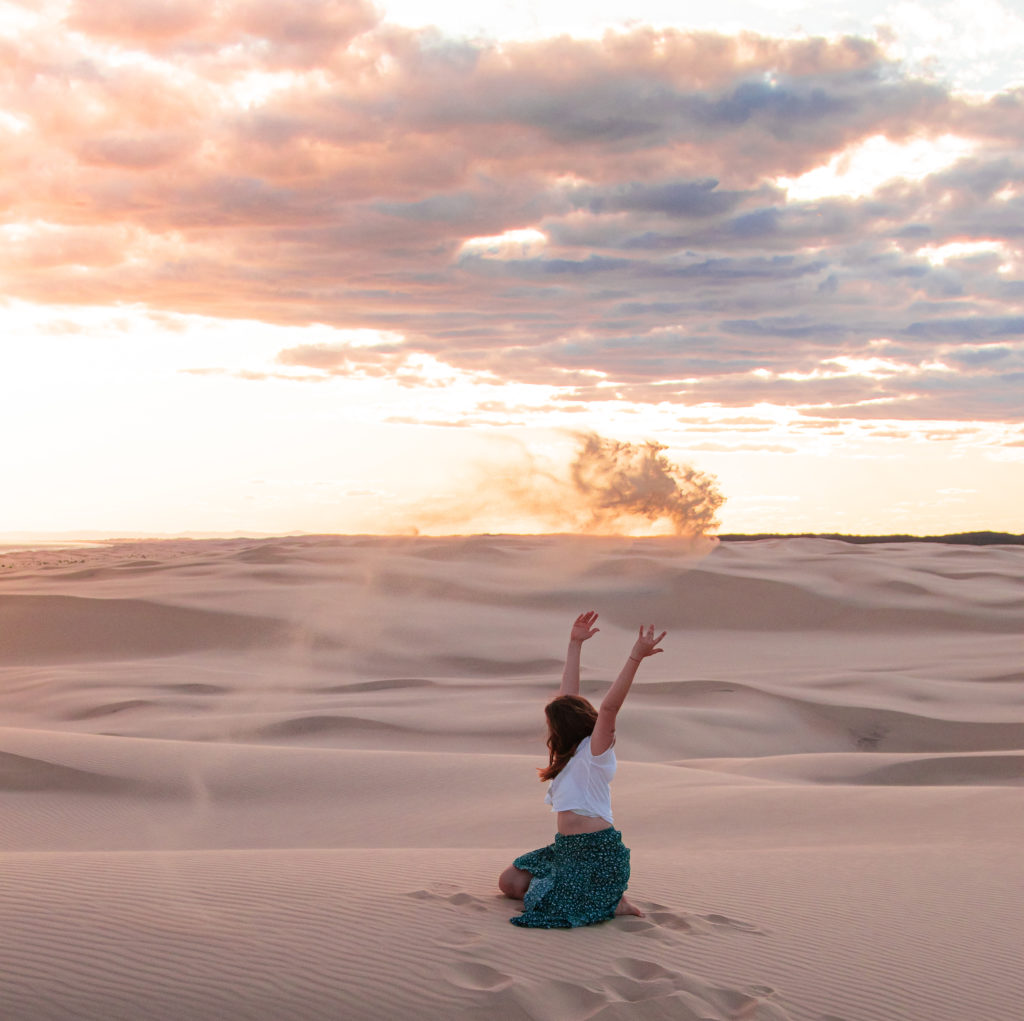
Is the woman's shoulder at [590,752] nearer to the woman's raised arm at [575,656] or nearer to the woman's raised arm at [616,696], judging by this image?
the woman's raised arm at [616,696]

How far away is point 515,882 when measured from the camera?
187 inches

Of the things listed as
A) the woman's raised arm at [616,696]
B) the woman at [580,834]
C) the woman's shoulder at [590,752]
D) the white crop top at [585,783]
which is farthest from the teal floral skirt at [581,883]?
the woman's raised arm at [616,696]

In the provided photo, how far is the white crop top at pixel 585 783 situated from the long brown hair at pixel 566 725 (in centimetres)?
3

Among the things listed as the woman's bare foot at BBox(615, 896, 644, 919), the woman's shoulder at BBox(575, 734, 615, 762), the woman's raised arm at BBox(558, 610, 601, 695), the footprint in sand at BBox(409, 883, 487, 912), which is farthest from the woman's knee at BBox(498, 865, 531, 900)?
the woman's raised arm at BBox(558, 610, 601, 695)

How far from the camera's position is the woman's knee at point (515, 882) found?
4.74m

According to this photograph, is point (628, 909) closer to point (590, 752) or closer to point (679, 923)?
point (679, 923)

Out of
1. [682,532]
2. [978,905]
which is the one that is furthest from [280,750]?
[682,532]

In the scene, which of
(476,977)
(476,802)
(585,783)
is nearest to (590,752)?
(585,783)

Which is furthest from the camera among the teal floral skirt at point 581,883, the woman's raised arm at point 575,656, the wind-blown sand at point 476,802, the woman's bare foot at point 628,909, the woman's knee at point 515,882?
the woman's raised arm at point 575,656

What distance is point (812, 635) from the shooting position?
2111 cm

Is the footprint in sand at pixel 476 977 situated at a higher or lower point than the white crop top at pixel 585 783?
lower

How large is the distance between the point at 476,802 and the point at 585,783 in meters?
4.14

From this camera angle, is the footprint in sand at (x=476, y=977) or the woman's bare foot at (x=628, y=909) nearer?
the footprint in sand at (x=476, y=977)

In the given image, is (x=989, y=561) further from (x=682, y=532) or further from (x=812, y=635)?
(x=812, y=635)
